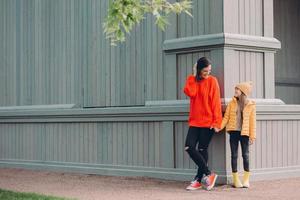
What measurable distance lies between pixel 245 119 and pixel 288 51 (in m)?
5.10

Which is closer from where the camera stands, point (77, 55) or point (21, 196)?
point (21, 196)

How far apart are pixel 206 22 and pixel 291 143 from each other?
9.12ft

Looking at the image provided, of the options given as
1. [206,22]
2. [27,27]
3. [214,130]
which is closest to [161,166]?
[214,130]

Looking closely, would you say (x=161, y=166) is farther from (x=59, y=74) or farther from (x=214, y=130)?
(x=59, y=74)

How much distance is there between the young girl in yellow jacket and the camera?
10.8 m

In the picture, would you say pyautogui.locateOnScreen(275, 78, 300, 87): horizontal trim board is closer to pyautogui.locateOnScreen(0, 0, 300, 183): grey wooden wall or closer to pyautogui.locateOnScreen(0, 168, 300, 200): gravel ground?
pyautogui.locateOnScreen(0, 0, 300, 183): grey wooden wall

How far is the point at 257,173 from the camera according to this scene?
11.6 meters

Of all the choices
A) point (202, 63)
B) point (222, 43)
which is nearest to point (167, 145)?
point (202, 63)

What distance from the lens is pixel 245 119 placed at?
1077 centimetres

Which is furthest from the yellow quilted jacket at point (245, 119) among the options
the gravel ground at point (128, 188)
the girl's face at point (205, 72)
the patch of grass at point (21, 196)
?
the patch of grass at point (21, 196)

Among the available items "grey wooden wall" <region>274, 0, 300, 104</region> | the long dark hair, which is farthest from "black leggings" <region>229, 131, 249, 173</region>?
"grey wooden wall" <region>274, 0, 300, 104</region>

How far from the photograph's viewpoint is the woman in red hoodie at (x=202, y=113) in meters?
10.8

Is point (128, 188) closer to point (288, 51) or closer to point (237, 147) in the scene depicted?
point (237, 147)

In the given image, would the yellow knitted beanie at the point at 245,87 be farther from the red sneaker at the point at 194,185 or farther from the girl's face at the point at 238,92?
the red sneaker at the point at 194,185
